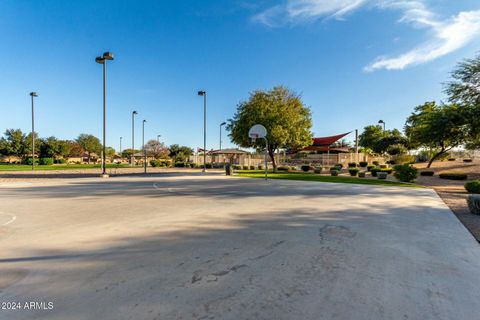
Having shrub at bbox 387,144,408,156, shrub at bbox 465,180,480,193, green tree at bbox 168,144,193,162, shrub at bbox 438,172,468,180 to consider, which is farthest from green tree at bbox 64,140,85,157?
shrub at bbox 465,180,480,193

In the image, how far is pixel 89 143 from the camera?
7269 centimetres

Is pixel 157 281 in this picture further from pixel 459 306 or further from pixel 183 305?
pixel 459 306

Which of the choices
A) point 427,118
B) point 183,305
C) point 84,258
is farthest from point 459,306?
point 427,118

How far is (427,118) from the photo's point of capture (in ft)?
68.6

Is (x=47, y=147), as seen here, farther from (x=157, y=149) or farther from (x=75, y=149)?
(x=157, y=149)

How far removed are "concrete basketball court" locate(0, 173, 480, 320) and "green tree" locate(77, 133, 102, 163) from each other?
255 feet

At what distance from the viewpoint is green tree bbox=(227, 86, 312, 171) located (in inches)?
996

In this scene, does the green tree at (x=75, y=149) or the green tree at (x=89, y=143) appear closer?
the green tree at (x=75, y=149)

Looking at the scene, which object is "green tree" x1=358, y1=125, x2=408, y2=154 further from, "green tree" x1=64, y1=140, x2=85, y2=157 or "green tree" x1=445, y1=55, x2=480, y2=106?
"green tree" x1=64, y1=140, x2=85, y2=157

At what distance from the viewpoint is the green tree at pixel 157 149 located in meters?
60.4

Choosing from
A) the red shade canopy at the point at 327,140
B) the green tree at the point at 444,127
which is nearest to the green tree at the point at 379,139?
→ the red shade canopy at the point at 327,140

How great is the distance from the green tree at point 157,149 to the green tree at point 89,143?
75.9 feet

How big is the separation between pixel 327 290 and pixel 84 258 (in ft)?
10.6

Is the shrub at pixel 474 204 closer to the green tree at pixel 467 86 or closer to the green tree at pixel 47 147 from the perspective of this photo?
the green tree at pixel 467 86
